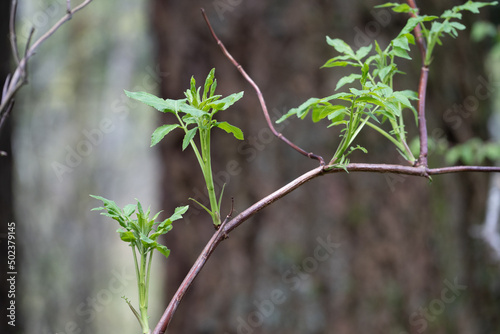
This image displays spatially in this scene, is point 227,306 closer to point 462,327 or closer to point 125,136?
point 462,327

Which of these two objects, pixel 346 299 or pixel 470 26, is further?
pixel 470 26

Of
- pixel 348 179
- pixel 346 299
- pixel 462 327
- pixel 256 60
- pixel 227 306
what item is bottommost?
pixel 462 327

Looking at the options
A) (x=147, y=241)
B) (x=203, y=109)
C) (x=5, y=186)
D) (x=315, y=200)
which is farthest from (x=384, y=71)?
(x=5, y=186)

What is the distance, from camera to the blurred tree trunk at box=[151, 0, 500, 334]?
198 cm

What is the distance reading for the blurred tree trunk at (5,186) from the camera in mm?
2283

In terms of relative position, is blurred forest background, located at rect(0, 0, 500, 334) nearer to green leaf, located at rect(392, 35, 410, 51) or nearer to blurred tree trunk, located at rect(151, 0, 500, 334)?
blurred tree trunk, located at rect(151, 0, 500, 334)

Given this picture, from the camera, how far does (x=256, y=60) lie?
6.80 ft

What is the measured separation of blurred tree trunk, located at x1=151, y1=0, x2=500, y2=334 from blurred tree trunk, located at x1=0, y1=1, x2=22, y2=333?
0.90 m

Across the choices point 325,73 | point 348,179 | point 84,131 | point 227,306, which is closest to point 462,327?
point 348,179

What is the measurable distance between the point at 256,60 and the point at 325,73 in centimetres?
31

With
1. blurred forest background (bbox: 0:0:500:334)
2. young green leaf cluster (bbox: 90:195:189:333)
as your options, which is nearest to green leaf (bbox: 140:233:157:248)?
young green leaf cluster (bbox: 90:195:189:333)

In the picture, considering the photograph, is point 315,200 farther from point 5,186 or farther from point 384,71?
point 5,186

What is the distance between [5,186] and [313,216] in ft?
5.56

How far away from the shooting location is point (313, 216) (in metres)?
2.00
